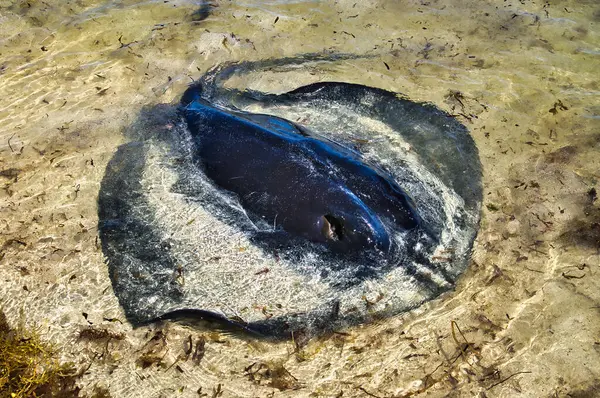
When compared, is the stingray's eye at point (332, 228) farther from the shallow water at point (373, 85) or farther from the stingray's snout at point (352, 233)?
the shallow water at point (373, 85)

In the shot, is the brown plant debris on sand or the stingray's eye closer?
the brown plant debris on sand

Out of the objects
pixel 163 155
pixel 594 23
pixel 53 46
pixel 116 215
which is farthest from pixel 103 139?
pixel 594 23

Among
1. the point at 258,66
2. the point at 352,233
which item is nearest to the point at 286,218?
the point at 352,233

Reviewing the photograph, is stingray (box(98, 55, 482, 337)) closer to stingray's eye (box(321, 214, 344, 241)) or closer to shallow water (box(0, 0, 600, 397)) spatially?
stingray's eye (box(321, 214, 344, 241))

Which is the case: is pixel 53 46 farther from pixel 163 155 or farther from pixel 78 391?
pixel 78 391

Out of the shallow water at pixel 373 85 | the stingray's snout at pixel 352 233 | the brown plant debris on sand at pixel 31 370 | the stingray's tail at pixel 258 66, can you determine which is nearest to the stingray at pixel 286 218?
the stingray's snout at pixel 352 233

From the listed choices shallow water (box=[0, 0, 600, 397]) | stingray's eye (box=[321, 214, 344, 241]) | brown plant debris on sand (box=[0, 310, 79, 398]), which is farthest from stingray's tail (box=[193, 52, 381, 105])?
brown plant debris on sand (box=[0, 310, 79, 398])

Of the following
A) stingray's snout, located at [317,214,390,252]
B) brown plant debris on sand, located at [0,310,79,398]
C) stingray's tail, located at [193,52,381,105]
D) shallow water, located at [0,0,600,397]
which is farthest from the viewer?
stingray's tail, located at [193,52,381,105]

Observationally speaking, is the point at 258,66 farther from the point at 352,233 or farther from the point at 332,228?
the point at 352,233
